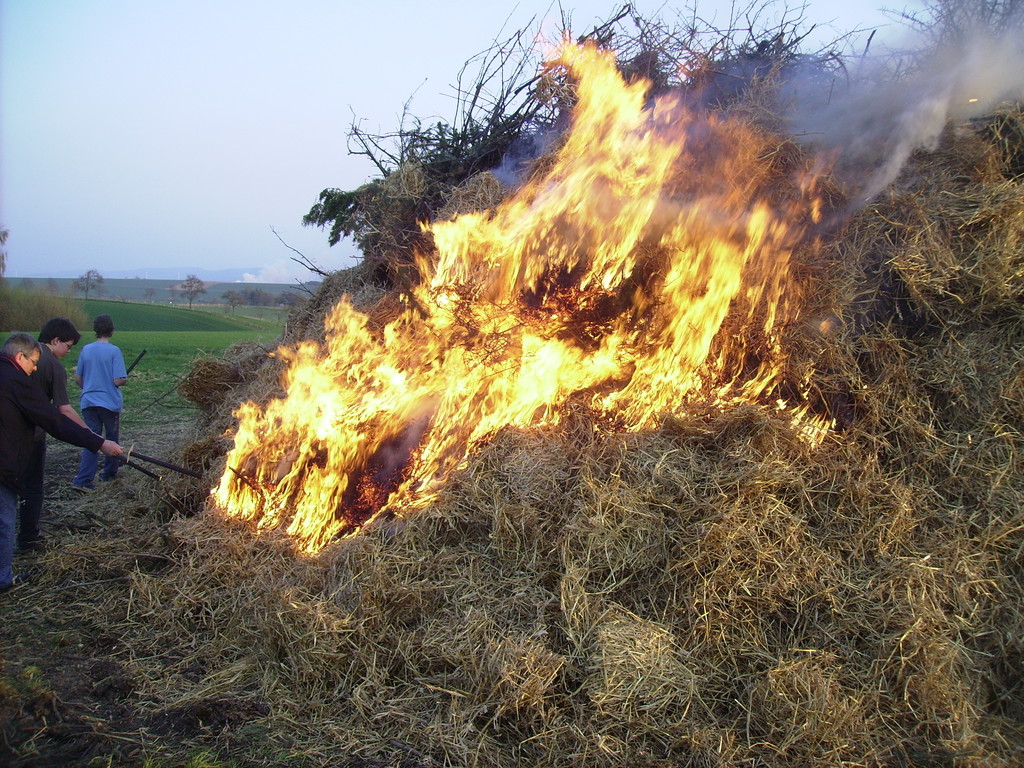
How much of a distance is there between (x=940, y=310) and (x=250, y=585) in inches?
201

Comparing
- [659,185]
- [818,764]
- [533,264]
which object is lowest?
[818,764]

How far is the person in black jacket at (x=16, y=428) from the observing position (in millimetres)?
4633

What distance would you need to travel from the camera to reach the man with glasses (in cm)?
Result: 540

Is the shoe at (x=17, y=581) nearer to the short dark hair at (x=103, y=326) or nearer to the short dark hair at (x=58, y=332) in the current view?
the short dark hair at (x=58, y=332)

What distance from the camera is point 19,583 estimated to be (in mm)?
4758

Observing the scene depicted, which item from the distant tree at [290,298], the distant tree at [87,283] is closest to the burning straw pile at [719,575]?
the distant tree at [290,298]

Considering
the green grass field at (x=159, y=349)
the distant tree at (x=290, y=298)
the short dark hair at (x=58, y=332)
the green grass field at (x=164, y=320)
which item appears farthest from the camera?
the green grass field at (x=164, y=320)

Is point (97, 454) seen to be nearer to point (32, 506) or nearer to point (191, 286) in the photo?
point (32, 506)

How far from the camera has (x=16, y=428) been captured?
4.71 metres

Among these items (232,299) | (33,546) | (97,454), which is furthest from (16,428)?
(232,299)

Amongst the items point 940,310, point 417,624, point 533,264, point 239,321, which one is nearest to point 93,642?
point 417,624

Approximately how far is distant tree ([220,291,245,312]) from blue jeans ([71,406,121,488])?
200ft

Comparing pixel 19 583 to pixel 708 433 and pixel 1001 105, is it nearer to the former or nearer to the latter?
pixel 708 433

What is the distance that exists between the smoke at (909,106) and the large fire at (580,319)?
0.56m
